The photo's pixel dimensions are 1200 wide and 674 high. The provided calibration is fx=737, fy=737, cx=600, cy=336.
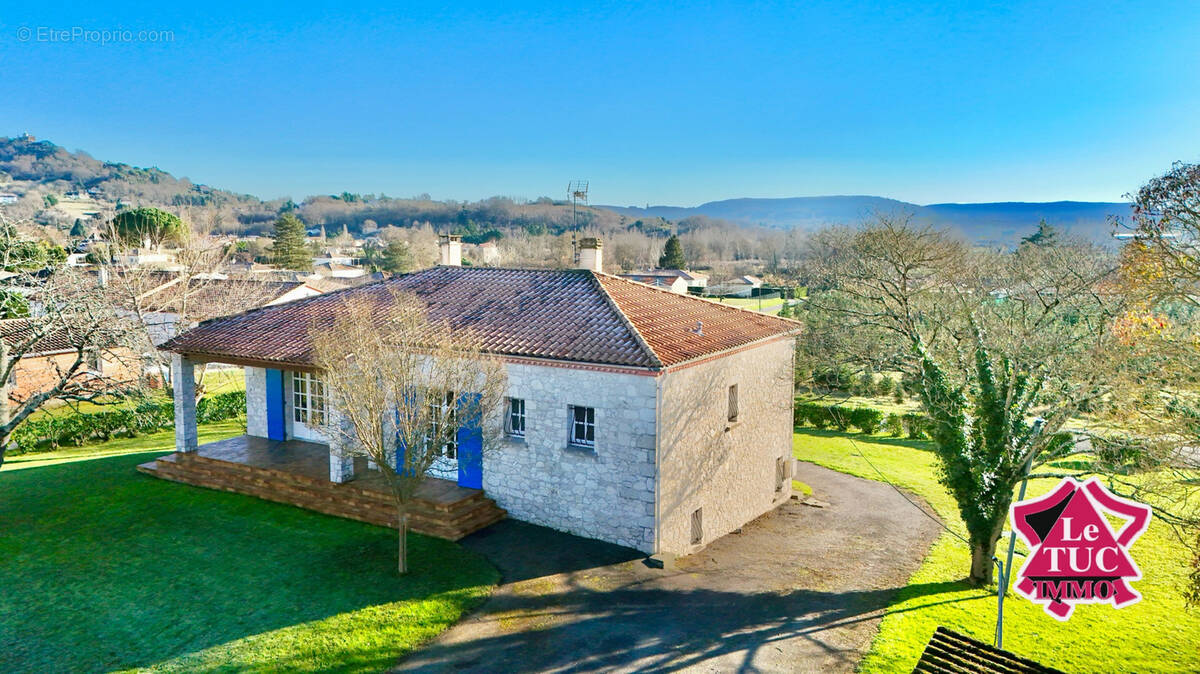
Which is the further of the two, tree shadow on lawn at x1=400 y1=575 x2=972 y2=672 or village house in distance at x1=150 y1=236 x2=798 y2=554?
village house in distance at x1=150 y1=236 x2=798 y2=554

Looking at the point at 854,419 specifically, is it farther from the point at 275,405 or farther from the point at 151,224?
the point at 151,224

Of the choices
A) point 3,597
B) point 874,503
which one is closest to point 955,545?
point 874,503

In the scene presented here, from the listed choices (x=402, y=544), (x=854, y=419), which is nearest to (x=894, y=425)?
(x=854, y=419)

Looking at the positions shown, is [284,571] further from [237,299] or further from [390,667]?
[237,299]

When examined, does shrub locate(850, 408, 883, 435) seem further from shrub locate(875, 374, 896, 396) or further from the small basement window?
the small basement window

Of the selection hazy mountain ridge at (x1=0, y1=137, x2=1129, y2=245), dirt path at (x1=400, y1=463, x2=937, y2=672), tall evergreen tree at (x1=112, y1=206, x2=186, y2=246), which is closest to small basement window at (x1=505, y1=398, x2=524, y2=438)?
Answer: dirt path at (x1=400, y1=463, x2=937, y2=672)

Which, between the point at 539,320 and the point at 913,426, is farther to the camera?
the point at 913,426
